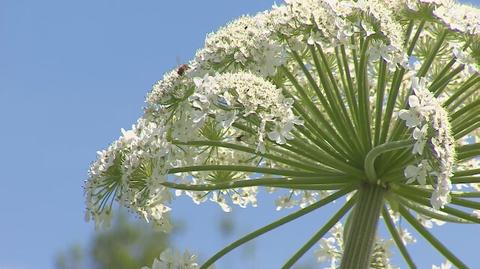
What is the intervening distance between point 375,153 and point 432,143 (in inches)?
24.9

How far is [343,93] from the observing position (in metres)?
9.54

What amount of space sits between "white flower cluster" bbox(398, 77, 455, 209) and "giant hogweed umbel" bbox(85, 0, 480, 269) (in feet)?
0.05

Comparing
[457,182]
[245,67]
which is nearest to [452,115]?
[457,182]

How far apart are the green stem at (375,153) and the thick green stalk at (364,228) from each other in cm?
14

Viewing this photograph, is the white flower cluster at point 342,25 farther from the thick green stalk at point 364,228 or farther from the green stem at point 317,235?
the green stem at point 317,235

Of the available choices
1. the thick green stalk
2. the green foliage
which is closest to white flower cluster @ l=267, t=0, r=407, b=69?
the thick green stalk

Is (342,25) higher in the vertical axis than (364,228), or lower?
higher

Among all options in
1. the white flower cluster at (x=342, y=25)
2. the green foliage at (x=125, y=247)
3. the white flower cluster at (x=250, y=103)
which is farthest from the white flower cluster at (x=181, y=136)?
the green foliage at (x=125, y=247)

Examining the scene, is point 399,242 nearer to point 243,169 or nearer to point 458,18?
point 243,169

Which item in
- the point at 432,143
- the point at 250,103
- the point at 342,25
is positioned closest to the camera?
the point at 432,143

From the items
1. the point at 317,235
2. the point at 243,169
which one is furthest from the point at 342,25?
the point at 317,235

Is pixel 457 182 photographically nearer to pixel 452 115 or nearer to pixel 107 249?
pixel 452 115

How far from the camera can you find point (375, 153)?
7.76 meters

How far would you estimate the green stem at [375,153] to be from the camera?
7.39 meters
